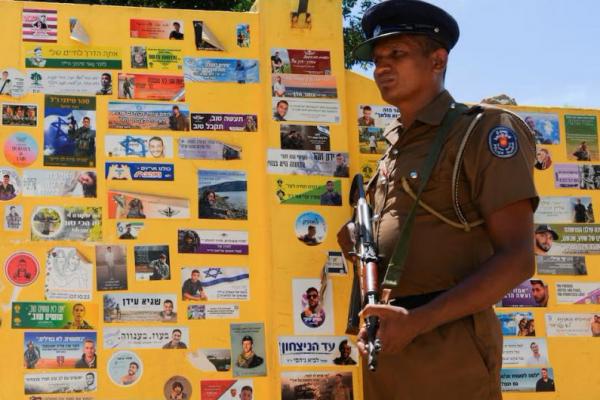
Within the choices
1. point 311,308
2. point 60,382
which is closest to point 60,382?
point 60,382

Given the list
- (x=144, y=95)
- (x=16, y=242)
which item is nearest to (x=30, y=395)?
(x=16, y=242)

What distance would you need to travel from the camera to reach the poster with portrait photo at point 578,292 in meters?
5.82

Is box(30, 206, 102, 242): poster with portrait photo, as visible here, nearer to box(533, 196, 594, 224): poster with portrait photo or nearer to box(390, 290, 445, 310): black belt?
box(390, 290, 445, 310): black belt

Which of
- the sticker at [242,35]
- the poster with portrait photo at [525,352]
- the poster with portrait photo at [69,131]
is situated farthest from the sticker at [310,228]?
the poster with portrait photo at [525,352]

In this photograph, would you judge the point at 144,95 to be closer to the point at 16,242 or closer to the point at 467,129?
the point at 16,242

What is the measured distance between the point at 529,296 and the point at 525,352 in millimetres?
346

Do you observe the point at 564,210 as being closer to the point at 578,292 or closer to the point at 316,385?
the point at 578,292

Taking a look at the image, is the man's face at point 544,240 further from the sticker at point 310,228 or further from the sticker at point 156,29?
the sticker at point 156,29

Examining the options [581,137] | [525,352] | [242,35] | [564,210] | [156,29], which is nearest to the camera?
[156,29]

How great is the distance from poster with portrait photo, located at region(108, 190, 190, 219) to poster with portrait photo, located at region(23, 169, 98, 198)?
0.13m

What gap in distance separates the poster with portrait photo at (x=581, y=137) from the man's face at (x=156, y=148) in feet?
8.64

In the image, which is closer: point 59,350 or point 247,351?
point 59,350

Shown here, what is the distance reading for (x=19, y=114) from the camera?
17.2 feet

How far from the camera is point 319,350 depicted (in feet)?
17.1
